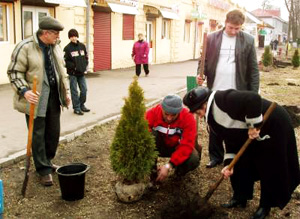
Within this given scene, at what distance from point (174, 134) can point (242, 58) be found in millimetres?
1148

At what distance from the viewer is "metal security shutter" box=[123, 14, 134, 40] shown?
59.7 ft

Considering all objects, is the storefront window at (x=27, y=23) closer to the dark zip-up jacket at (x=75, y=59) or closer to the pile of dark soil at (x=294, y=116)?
the dark zip-up jacket at (x=75, y=59)

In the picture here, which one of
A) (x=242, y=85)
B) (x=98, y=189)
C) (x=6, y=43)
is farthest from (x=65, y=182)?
(x=6, y=43)

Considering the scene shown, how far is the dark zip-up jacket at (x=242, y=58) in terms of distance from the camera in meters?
4.34

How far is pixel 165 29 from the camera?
23.2 m

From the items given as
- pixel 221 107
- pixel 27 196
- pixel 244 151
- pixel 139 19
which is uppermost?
pixel 139 19

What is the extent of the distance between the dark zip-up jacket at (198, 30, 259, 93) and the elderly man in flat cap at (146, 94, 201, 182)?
75cm

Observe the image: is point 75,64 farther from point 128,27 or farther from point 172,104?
point 128,27

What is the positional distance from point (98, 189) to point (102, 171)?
55cm

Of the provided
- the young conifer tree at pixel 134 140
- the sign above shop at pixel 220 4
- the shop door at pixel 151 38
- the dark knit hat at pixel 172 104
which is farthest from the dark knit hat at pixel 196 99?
the sign above shop at pixel 220 4

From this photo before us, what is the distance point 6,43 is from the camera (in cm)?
1150

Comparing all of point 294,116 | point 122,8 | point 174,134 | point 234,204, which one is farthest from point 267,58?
point 234,204

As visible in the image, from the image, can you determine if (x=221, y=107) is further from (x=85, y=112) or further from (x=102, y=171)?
(x=85, y=112)

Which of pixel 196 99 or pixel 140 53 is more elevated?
pixel 140 53
